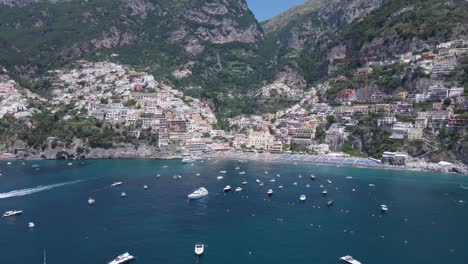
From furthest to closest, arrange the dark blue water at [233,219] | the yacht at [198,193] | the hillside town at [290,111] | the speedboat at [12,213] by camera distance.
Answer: the hillside town at [290,111]
the yacht at [198,193]
the speedboat at [12,213]
the dark blue water at [233,219]

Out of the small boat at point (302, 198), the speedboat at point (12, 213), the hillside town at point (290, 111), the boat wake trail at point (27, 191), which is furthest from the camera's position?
the hillside town at point (290, 111)

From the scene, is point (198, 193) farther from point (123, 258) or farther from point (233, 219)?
point (123, 258)

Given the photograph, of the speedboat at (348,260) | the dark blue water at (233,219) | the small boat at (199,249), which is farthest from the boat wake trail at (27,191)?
the speedboat at (348,260)

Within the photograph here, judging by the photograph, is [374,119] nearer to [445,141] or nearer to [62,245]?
[445,141]

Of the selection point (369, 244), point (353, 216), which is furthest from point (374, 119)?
point (369, 244)

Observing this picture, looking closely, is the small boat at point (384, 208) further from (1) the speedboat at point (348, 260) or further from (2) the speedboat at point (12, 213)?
(2) the speedboat at point (12, 213)

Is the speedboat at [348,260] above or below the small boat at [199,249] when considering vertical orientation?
below

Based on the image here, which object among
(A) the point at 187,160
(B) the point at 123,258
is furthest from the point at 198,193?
(A) the point at 187,160
